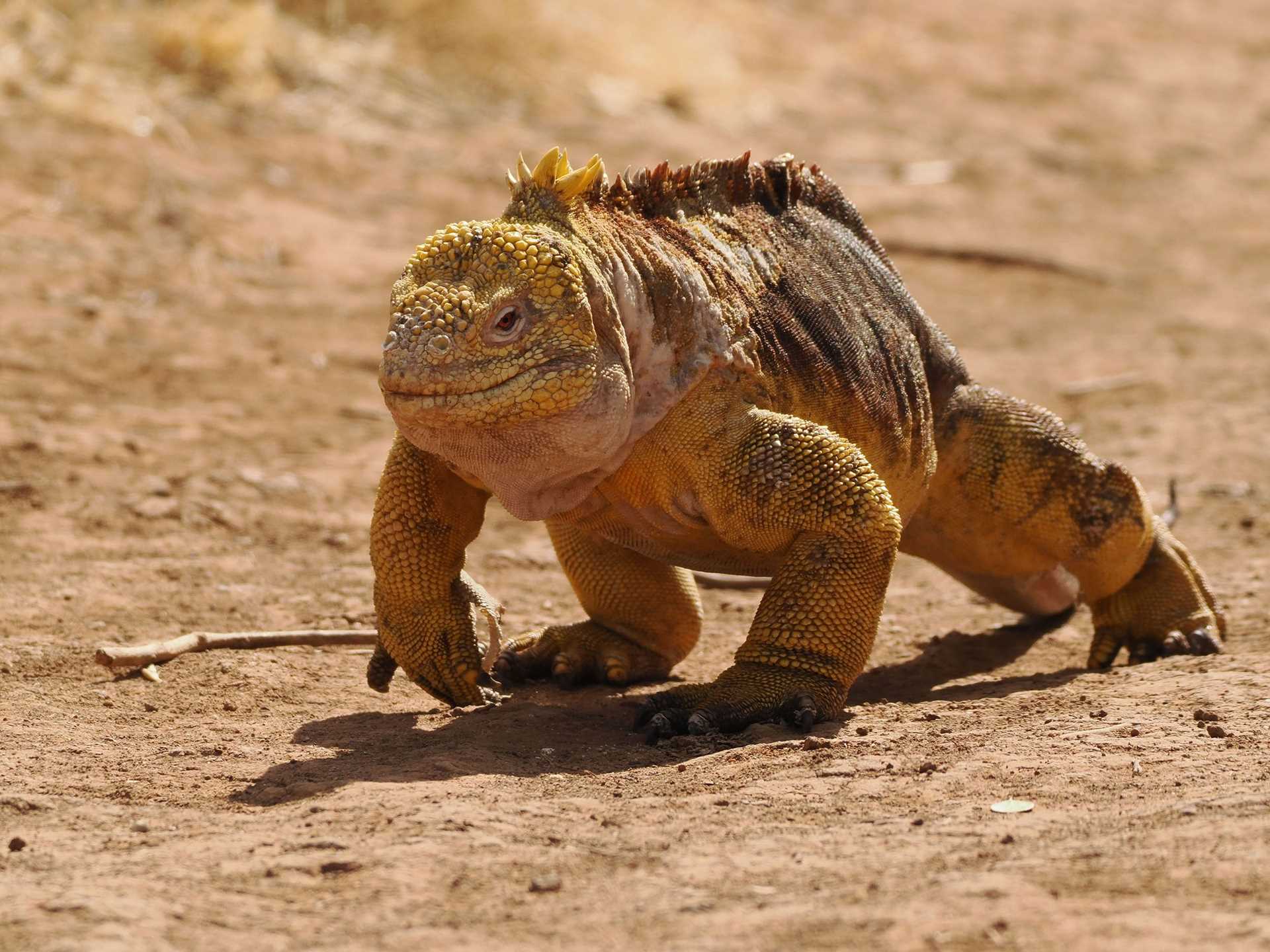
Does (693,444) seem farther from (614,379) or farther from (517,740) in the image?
(517,740)

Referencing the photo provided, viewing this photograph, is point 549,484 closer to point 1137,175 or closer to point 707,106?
point 707,106

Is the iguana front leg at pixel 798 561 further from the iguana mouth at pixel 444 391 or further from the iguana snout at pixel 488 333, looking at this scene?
the iguana mouth at pixel 444 391

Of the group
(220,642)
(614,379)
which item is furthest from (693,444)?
(220,642)

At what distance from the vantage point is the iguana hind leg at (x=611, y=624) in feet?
24.9

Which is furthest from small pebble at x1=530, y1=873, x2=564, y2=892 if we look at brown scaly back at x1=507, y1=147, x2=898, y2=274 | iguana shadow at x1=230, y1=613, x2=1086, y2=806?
brown scaly back at x1=507, y1=147, x2=898, y2=274

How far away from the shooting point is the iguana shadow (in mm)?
5816

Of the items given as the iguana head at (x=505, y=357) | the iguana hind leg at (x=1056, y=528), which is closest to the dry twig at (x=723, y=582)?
the iguana hind leg at (x=1056, y=528)

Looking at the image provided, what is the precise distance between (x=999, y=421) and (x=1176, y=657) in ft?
4.27

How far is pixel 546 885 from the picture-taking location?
4.58 metres

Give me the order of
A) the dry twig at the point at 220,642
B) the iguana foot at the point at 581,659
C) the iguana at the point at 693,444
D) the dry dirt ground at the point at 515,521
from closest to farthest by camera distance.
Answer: the dry dirt ground at the point at 515,521 < the iguana at the point at 693,444 < the dry twig at the point at 220,642 < the iguana foot at the point at 581,659

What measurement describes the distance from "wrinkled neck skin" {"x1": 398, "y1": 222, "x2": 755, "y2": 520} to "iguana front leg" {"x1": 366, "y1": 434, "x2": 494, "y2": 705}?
0.27 meters

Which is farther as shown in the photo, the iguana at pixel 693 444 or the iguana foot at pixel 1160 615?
the iguana foot at pixel 1160 615

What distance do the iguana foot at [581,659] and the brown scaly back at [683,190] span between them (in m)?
1.90

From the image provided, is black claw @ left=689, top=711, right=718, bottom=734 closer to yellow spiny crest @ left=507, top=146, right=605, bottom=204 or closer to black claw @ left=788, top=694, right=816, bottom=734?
black claw @ left=788, top=694, right=816, bottom=734
